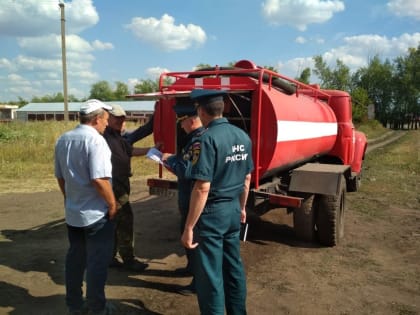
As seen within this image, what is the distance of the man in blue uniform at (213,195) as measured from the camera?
3025 mm

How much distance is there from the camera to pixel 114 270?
4930mm

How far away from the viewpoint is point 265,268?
5.11m

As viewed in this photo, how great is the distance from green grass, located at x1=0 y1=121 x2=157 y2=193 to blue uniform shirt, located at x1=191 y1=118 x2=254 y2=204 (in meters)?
8.06

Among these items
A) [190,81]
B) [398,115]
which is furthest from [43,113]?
[190,81]

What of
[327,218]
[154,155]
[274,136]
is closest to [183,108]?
[154,155]

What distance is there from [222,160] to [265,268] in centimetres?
248

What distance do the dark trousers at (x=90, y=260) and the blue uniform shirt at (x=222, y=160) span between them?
3.57ft

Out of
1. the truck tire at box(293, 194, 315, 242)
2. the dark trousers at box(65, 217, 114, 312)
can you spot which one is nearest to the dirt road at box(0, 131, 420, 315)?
the truck tire at box(293, 194, 315, 242)

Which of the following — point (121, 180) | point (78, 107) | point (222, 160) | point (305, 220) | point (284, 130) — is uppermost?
point (78, 107)

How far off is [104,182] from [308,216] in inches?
133

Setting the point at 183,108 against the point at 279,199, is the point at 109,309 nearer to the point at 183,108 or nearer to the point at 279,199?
the point at 279,199

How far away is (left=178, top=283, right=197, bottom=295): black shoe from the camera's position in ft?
14.1

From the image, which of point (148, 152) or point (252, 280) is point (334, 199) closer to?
point (252, 280)

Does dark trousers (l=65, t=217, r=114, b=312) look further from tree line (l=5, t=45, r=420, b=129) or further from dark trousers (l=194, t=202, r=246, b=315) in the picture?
tree line (l=5, t=45, r=420, b=129)
